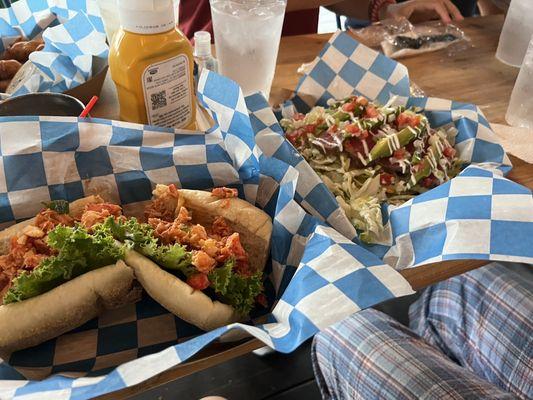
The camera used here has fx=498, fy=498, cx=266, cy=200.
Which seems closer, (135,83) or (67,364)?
(67,364)

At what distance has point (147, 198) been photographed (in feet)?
3.80

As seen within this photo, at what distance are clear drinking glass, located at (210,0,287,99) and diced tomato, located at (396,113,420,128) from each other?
43cm

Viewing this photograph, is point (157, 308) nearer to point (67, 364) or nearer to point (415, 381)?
point (67, 364)

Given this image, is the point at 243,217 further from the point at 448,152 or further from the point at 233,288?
the point at 448,152

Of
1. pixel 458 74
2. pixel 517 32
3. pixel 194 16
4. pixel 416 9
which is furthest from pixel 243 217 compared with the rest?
pixel 416 9

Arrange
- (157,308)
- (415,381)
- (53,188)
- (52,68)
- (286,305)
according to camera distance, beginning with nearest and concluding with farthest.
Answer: (286,305), (157,308), (53,188), (415,381), (52,68)

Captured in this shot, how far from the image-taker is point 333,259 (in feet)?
2.83

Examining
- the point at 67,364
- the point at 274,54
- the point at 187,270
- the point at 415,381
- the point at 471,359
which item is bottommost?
the point at 471,359

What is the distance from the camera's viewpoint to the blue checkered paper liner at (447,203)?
0.92 meters

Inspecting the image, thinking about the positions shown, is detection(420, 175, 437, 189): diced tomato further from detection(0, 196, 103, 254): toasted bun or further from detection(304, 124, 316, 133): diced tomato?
detection(0, 196, 103, 254): toasted bun

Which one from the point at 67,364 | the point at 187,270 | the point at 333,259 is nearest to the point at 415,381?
the point at 333,259

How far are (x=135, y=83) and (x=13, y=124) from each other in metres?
0.27

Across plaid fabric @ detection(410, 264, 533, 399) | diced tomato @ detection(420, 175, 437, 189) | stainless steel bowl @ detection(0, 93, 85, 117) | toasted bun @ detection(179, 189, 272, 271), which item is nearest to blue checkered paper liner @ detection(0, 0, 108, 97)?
stainless steel bowl @ detection(0, 93, 85, 117)

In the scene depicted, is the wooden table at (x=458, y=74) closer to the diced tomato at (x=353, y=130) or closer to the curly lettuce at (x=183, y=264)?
the diced tomato at (x=353, y=130)
